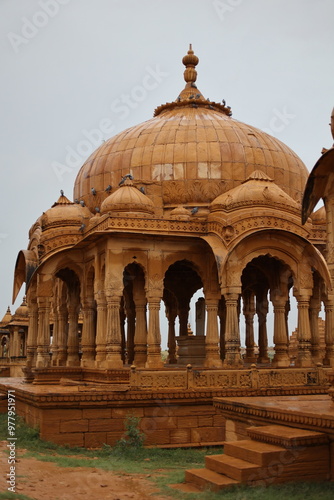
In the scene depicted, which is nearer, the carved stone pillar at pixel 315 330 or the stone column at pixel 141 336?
the stone column at pixel 141 336

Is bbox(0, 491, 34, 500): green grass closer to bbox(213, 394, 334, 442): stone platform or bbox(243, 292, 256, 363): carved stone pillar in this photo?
bbox(213, 394, 334, 442): stone platform

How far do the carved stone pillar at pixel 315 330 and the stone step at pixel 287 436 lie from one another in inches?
468

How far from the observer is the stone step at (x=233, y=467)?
8172mm

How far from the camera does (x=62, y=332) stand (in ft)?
80.7

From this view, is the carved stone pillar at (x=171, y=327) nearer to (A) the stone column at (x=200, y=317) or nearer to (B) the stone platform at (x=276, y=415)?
(A) the stone column at (x=200, y=317)

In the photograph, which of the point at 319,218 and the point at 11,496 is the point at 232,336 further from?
the point at 11,496

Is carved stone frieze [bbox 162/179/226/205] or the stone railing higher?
carved stone frieze [bbox 162/179/226/205]

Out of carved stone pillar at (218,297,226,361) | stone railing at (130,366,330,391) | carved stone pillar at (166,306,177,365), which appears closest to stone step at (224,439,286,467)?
stone railing at (130,366,330,391)

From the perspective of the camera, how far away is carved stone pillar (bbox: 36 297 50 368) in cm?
2088

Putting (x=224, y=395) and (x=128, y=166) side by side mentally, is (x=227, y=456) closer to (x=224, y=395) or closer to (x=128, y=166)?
(x=224, y=395)

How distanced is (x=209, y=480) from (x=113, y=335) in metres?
10.2

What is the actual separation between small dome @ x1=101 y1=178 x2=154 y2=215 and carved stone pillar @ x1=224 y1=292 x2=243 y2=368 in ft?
12.0

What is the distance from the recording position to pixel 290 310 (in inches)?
1014

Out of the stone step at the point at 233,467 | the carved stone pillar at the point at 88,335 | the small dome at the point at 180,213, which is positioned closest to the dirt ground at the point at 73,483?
the stone step at the point at 233,467
